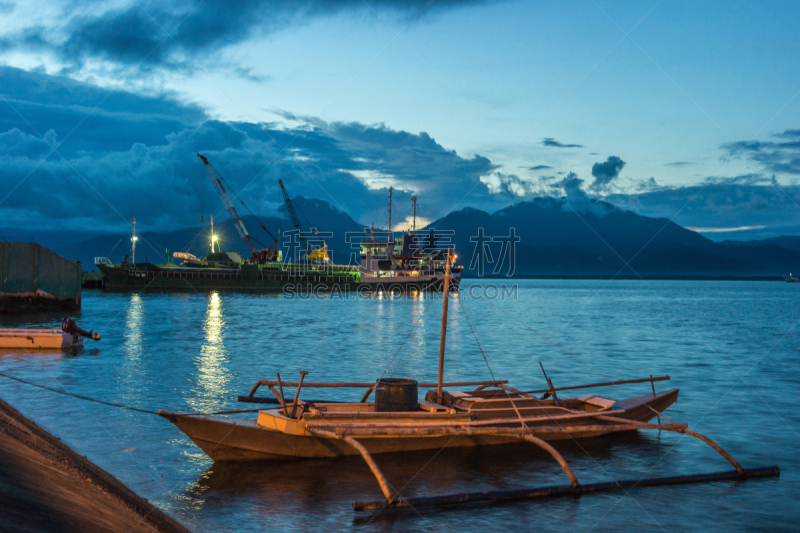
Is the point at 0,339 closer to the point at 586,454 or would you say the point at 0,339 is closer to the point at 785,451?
the point at 586,454

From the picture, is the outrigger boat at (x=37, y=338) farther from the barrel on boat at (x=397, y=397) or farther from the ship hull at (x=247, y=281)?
the ship hull at (x=247, y=281)

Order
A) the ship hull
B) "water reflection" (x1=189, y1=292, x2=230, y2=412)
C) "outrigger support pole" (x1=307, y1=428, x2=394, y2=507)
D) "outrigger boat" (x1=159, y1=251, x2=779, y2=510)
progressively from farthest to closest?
the ship hull → "water reflection" (x1=189, y1=292, x2=230, y2=412) → "outrigger boat" (x1=159, y1=251, x2=779, y2=510) → "outrigger support pole" (x1=307, y1=428, x2=394, y2=507)

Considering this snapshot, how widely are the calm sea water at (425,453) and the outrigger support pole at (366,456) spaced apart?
0.38 meters

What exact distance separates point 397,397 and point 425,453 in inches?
58.1

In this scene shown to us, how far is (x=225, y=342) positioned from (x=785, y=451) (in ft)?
99.5

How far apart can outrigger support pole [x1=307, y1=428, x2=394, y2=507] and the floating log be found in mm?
153

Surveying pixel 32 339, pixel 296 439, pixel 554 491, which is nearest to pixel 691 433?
pixel 554 491

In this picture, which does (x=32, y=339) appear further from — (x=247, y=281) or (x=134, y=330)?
(x=247, y=281)

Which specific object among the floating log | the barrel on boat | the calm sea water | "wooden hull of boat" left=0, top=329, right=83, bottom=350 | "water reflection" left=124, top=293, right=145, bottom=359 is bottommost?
"water reflection" left=124, top=293, right=145, bottom=359

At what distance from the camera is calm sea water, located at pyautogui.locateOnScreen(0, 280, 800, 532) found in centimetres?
1059

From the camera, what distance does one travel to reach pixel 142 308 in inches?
2547

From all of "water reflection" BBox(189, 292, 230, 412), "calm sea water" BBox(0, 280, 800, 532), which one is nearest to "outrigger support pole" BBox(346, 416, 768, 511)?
"calm sea water" BBox(0, 280, 800, 532)

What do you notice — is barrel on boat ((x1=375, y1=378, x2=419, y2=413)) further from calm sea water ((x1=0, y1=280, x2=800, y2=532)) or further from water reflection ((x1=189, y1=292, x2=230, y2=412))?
water reflection ((x1=189, y1=292, x2=230, y2=412))

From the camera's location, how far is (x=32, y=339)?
28.5 meters
